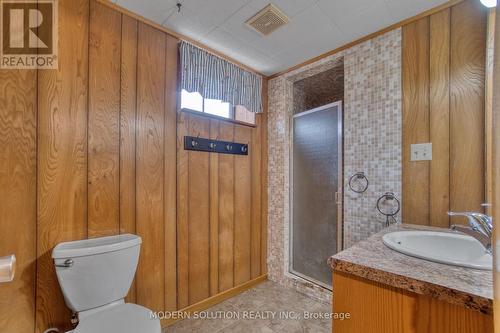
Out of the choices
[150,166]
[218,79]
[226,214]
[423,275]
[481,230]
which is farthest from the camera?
[226,214]

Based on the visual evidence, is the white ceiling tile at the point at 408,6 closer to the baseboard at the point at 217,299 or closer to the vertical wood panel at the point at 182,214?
the vertical wood panel at the point at 182,214

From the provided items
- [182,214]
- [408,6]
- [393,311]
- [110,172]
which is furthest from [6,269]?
[408,6]

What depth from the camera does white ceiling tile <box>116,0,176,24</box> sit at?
157 centimetres

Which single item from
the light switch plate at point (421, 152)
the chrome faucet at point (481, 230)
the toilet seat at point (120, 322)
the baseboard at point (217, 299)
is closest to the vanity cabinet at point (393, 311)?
the chrome faucet at point (481, 230)

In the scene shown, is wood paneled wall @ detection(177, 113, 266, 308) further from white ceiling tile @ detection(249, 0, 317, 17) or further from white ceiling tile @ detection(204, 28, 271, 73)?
white ceiling tile @ detection(249, 0, 317, 17)

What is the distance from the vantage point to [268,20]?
1729mm

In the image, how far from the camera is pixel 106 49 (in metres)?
1.58

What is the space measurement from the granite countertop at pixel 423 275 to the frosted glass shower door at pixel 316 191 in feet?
4.31

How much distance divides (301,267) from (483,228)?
6.11ft

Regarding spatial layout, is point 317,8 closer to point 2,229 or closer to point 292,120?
point 292,120

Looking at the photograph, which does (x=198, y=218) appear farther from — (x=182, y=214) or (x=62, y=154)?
(x=62, y=154)

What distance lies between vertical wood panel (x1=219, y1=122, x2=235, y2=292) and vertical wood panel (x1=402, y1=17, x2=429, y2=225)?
1.47 metres

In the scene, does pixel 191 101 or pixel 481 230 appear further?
pixel 191 101

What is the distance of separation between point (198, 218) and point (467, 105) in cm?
211
